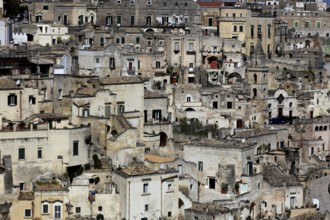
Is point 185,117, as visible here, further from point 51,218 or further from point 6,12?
point 6,12

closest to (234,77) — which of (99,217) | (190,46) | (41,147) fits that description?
(190,46)

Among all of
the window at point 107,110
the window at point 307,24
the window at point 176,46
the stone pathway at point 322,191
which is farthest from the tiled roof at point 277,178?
the window at point 307,24

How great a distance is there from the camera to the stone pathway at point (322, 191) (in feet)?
171

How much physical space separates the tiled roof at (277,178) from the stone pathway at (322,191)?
189 centimetres

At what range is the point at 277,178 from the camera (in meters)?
50.6

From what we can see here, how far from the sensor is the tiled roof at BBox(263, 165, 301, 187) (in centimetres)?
4979

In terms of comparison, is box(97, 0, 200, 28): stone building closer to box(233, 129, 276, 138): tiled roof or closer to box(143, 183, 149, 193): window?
box(233, 129, 276, 138): tiled roof

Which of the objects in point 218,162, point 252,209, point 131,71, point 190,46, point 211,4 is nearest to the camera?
point 252,209

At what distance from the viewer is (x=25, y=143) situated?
148ft

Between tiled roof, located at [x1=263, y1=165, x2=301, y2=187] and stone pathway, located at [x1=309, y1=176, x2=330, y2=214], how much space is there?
189 centimetres

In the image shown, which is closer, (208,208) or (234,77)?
(208,208)

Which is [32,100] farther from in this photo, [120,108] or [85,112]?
[120,108]

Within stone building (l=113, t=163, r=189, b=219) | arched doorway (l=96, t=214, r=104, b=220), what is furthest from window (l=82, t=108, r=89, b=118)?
arched doorway (l=96, t=214, r=104, b=220)

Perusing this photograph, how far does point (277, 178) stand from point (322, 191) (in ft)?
14.5
